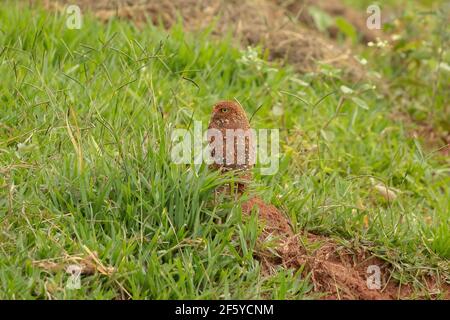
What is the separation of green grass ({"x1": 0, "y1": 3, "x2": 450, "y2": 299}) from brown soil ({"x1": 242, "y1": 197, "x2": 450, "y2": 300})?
7 cm

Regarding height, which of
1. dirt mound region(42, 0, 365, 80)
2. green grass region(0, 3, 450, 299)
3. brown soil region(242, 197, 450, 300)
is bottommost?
brown soil region(242, 197, 450, 300)

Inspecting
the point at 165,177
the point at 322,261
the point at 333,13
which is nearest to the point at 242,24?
the point at 333,13

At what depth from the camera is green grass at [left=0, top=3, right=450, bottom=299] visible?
3545 millimetres

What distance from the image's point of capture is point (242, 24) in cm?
637

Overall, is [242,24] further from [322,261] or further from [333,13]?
[322,261]

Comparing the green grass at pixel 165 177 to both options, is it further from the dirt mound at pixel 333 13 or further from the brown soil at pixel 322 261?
the dirt mound at pixel 333 13

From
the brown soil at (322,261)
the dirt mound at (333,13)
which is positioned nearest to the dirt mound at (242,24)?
the dirt mound at (333,13)

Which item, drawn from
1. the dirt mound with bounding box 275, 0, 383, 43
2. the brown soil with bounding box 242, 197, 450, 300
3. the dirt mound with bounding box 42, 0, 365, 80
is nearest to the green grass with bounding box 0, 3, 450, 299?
the brown soil with bounding box 242, 197, 450, 300

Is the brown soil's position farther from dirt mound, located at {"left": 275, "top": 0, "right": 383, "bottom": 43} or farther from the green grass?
dirt mound, located at {"left": 275, "top": 0, "right": 383, "bottom": 43}

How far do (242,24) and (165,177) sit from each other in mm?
2809

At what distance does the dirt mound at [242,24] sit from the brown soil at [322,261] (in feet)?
7.10

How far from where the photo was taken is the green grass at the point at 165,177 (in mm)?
3545
